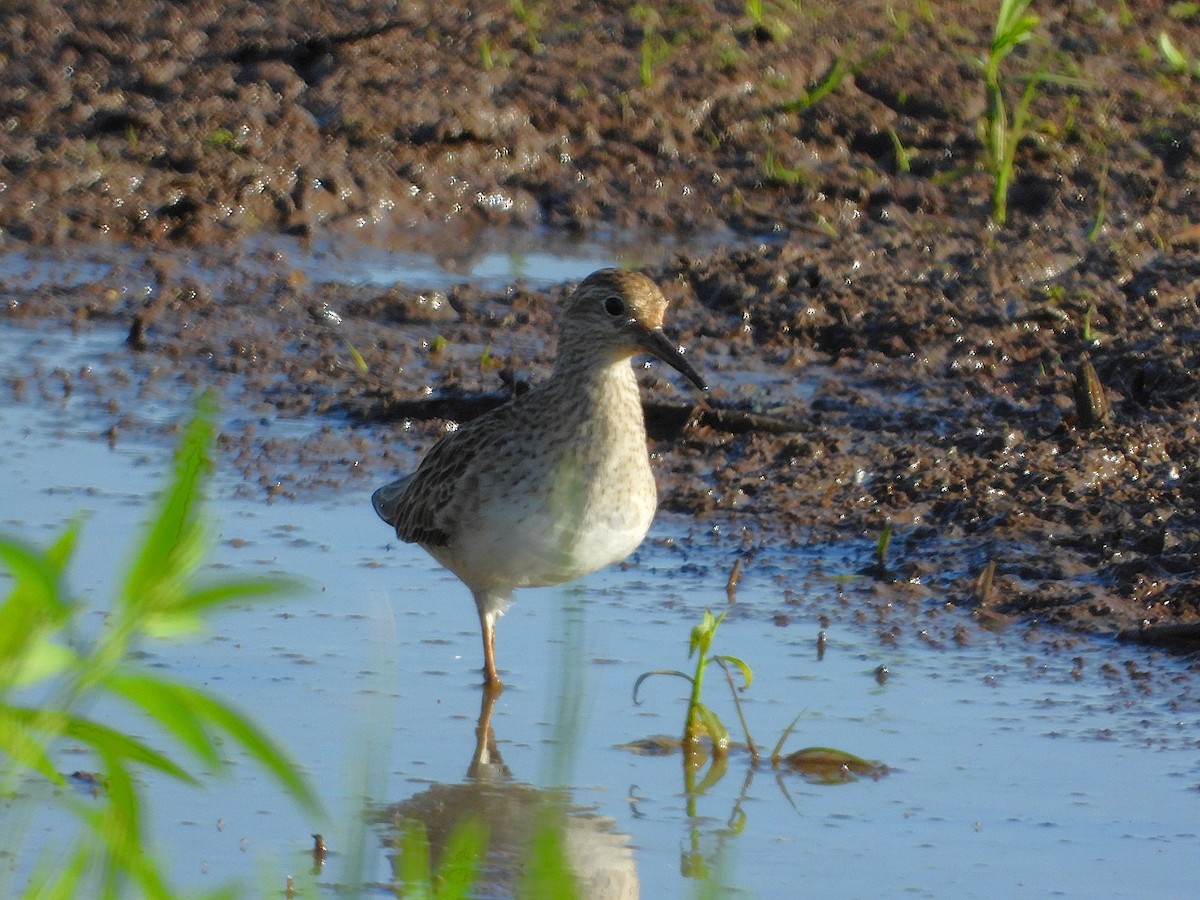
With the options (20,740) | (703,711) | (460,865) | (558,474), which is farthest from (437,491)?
(20,740)

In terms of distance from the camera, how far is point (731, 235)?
1040cm

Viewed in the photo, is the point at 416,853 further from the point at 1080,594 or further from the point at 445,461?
the point at 1080,594

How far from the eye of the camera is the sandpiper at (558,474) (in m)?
5.65

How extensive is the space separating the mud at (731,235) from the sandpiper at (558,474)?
1.16 metres

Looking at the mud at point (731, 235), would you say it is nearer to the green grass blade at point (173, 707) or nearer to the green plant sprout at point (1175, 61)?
the green plant sprout at point (1175, 61)

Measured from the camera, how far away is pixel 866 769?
516 cm

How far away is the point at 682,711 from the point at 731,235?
510cm

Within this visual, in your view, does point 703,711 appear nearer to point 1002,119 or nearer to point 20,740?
point 20,740

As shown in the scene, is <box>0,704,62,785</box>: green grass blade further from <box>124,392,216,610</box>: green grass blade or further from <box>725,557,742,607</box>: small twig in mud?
<box>725,557,742,607</box>: small twig in mud

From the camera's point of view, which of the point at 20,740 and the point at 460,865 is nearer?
the point at 20,740

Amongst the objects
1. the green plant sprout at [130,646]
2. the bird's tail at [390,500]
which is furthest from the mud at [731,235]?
the green plant sprout at [130,646]

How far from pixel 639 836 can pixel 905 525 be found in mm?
2532

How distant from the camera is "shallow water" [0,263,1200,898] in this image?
4.65 meters

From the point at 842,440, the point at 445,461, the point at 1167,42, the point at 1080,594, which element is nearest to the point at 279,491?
the point at 445,461
